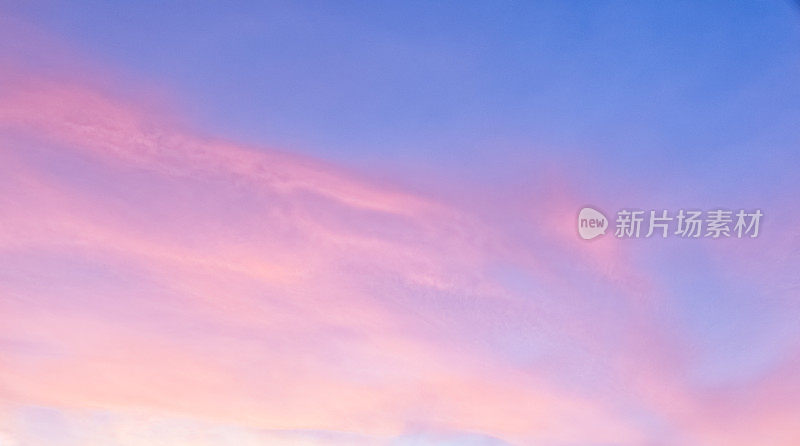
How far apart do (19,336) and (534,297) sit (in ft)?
7.43

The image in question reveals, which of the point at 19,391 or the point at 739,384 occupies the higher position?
the point at 739,384

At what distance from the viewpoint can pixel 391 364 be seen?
3984mm

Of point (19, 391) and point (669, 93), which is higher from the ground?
point (669, 93)

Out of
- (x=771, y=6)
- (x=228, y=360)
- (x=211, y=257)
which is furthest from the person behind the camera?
(x=228, y=360)

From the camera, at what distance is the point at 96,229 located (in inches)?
150

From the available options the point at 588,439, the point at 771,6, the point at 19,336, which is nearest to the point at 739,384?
the point at 588,439

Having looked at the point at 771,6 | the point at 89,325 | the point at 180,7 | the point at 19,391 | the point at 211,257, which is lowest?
the point at 19,391

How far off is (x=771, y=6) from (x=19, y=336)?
339cm

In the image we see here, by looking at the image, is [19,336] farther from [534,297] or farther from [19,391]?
[534,297]

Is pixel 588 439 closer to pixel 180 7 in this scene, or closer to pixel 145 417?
pixel 145 417

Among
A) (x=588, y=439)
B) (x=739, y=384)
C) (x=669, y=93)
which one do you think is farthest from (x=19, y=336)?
(x=739, y=384)

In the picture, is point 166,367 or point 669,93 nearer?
point 669,93

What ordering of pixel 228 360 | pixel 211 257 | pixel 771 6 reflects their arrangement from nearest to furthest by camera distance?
1. pixel 771 6
2. pixel 211 257
3. pixel 228 360

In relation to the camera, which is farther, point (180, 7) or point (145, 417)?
point (145, 417)
